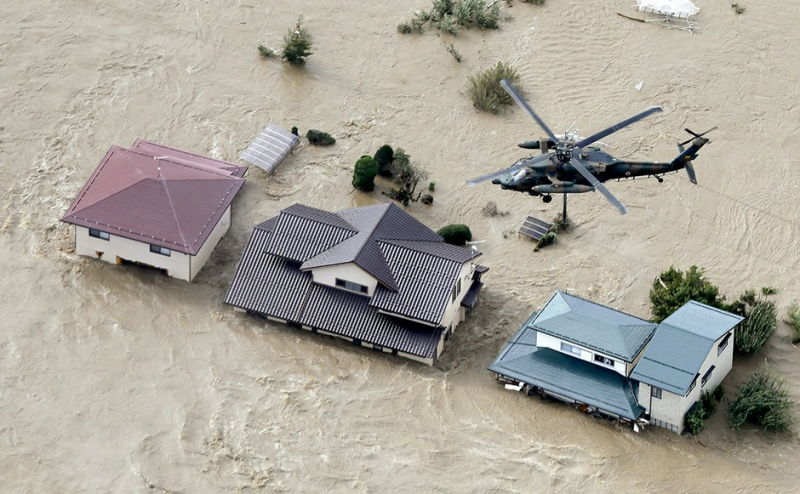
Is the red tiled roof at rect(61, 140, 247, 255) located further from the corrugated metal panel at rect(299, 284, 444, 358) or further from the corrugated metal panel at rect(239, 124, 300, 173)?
the corrugated metal panel at rect(299, 284, 444, 358)

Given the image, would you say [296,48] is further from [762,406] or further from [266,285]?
[762,406]

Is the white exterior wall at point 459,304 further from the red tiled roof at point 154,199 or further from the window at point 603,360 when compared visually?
the red tiled roof at point 154,199

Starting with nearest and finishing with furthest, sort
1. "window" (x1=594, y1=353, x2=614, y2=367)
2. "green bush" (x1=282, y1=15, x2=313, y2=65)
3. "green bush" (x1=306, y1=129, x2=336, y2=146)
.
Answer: "window" (x1=594, y1=353, x2=614, y2=367)
"green bush" (x1=306, y1=129, x2=336, y2=146)
"green bush" (x1=282, y1=15, x2=313, y2=65)

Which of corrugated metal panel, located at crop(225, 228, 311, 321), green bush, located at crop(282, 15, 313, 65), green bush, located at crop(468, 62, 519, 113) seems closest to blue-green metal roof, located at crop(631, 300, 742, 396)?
corrugated metal panel, located at crop(225, 228, 311, 321)

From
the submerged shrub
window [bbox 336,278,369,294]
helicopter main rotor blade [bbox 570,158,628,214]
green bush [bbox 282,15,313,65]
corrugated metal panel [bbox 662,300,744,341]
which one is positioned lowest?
window [bbox 336,278,369,294]

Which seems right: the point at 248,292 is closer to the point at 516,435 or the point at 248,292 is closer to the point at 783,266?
the point at 516,435

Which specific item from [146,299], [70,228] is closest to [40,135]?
[70,228]

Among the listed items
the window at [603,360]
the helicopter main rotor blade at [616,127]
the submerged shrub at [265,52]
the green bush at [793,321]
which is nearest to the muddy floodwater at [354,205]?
the submerged shrub at [265,52]

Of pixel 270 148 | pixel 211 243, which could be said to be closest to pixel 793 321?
pixel 270 148
